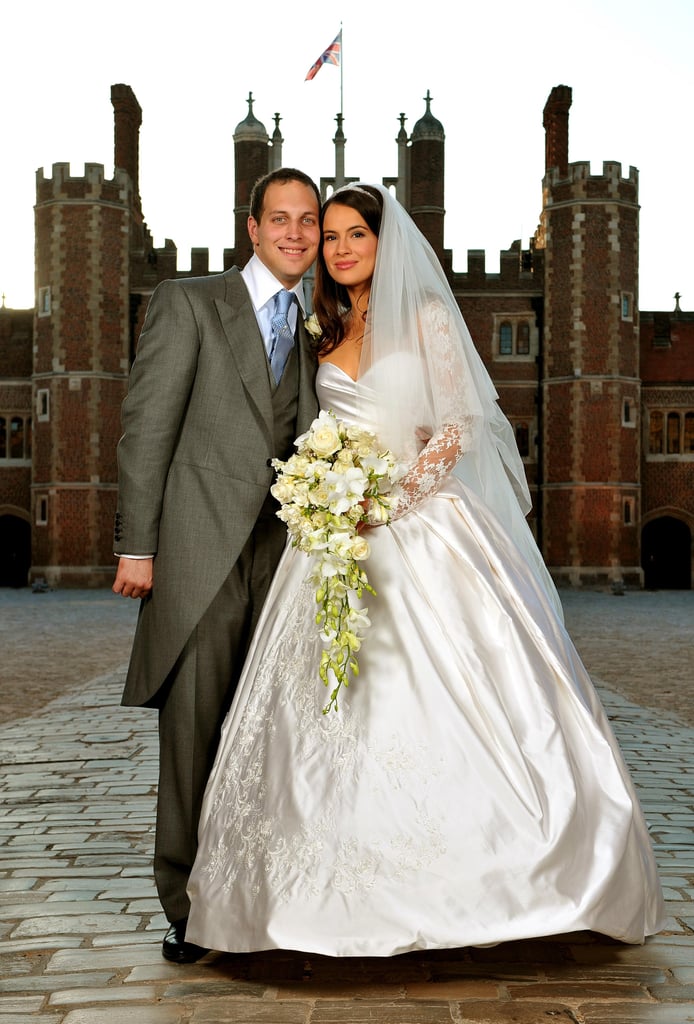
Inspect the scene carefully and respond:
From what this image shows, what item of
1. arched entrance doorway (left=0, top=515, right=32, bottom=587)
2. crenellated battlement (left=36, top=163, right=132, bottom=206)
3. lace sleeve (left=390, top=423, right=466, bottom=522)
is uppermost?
crenellated battlement (left=36, top=163, right=132, bottom=206)

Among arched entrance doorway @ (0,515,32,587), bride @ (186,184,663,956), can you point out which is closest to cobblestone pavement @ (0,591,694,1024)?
bride @ (186,184,663,956)

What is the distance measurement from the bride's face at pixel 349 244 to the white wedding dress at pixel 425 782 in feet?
2.42

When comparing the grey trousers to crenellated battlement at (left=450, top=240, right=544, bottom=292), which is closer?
the grey trousers

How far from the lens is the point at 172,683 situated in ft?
9.16

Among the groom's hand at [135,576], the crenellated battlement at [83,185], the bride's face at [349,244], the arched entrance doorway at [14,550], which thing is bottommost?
the arched entrance doorway at [14,550]

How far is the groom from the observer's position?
8.99ft

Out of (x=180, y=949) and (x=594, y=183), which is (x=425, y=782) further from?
(x=594, y=183)

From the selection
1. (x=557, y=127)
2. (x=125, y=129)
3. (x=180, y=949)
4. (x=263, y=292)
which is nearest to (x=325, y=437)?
(x=263, y=292)

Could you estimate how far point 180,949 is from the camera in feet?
8.60

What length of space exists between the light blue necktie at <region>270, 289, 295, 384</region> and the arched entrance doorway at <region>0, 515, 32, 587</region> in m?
26.0

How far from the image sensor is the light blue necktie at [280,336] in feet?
9.65

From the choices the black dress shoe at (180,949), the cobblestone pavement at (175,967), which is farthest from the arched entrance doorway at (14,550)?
the black dress shoe at (180,949)

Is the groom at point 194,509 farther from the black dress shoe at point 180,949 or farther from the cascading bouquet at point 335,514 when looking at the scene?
the cascading bouquet at point 335,514

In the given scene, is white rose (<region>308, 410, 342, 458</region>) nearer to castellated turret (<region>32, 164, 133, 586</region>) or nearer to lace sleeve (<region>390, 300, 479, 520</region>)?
lace sleeve (<region>390, 300, 479, 520</region>)
